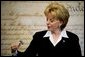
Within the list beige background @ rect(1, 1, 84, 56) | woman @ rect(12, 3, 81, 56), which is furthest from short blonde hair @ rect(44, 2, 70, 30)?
beige background @ rect(1, 1, 84, 56)

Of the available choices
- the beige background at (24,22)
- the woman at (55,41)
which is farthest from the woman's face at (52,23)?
the beige background at (24,22)

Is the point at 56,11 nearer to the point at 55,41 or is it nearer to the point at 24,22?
the point at 55,41

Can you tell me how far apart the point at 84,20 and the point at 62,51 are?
0.38 m

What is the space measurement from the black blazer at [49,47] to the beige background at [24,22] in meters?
0.32

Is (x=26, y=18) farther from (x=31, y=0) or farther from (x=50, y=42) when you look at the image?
(x=50, y=42)

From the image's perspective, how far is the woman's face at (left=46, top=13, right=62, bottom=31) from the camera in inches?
40.4

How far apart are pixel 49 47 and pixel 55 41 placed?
0.14 feet

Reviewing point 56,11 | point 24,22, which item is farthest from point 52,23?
point 24,22

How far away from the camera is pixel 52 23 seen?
106cm

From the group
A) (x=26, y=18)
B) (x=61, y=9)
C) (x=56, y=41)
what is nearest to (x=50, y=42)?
(x=56, y=41)

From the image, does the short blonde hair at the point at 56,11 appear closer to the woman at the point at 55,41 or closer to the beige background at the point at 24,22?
the woman at the point at 55,41

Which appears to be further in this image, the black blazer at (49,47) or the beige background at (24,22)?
the beige background at (24,22)

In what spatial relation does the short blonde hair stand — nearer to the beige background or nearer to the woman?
the woman

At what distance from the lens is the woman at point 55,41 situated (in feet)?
3.40
